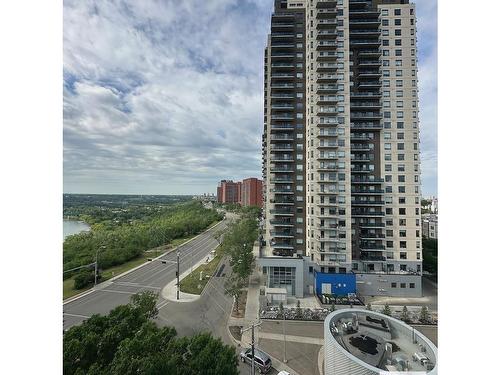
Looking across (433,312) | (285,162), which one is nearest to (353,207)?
(285,162)

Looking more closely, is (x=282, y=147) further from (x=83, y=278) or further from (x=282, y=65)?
(x=83, y=278)

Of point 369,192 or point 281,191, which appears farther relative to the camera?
point 281,191

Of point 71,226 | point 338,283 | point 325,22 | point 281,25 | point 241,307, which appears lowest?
point 241,307

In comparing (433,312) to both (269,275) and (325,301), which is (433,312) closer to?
(325,301)

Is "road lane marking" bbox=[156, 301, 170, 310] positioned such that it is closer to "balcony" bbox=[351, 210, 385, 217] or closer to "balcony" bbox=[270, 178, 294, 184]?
"balcony" bbox=[270, 178, 294, 184]

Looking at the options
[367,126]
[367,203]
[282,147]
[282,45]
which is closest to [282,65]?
[282,45]

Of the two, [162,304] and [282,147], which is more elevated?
[282,147]

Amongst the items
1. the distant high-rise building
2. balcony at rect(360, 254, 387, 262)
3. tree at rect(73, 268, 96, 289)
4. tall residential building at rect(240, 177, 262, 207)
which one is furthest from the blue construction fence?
the distant high-rise building
